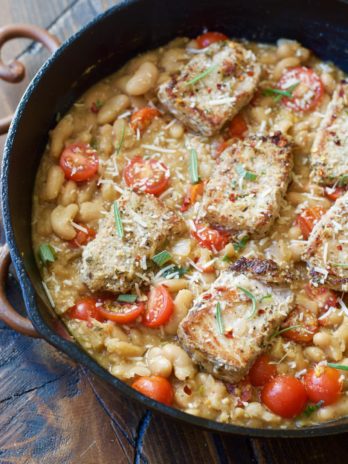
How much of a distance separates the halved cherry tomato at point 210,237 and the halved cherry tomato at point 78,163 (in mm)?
765

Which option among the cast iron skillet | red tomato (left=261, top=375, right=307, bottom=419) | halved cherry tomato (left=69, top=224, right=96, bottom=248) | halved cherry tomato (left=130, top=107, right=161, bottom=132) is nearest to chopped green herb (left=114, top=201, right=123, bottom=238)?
halved cherry tomato (left=69, top=224, right=96, bottom=248)

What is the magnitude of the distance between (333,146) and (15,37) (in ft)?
7.17

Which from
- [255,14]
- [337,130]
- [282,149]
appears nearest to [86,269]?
[282,149]

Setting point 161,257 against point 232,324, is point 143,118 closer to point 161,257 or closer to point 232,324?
point 161,257

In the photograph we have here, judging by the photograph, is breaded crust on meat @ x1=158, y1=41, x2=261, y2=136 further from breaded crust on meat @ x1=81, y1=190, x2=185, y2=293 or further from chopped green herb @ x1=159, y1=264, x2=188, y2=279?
chopped green herb @ x1=159, y1=264, x2=188, y2=279

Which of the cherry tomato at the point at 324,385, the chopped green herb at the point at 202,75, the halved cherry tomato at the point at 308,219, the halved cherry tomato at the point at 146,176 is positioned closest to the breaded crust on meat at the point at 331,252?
the halved cherry tomato at the point at 308,219

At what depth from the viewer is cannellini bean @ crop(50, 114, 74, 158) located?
4641 mm

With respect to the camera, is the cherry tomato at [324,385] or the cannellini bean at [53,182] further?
the cannellini bean at [53,182]

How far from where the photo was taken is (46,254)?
14.4 feet

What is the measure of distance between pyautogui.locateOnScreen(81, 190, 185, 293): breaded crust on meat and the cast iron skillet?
0.35m

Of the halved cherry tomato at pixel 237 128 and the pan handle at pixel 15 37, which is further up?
the pan handle at pixel 15 37

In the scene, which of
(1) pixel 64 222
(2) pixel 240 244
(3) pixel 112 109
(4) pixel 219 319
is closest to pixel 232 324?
(4) pixel 219 319

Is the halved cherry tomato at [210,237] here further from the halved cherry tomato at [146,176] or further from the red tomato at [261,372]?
the red tomato at [261,372]

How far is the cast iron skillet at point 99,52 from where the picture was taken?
422cm
